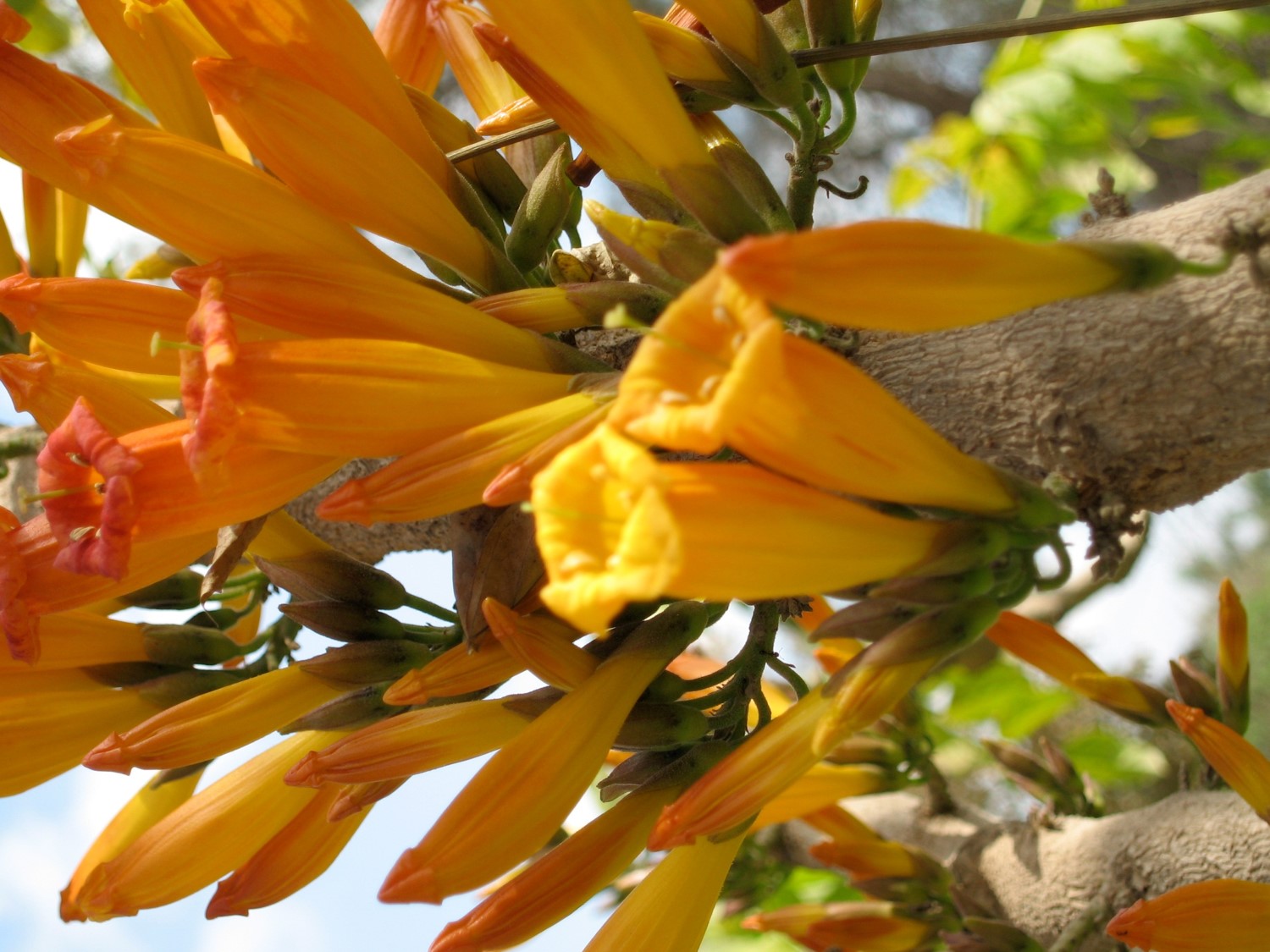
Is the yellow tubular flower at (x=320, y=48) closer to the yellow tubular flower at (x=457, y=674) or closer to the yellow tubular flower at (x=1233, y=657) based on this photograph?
the yellow tubular flower at (x=457, y=674)

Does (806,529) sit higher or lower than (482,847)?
higher

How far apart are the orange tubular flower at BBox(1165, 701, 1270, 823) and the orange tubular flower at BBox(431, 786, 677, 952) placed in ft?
1.74

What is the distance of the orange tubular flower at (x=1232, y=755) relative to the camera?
99cm

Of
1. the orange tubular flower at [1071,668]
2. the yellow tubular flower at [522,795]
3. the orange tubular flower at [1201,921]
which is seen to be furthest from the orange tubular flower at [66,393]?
the orange tubular flower at [1201,921]

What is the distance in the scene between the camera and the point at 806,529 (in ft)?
1.66

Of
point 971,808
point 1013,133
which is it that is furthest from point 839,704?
point 1013,133

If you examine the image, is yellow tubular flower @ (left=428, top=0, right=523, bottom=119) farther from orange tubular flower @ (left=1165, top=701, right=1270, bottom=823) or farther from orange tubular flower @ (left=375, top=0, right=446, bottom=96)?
orange tubular flower @ (left=1165, top=701, right=1270, bottom=823)

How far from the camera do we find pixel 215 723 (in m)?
0.81

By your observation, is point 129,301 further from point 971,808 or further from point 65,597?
point 971,808

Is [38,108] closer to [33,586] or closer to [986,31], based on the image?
[33,586]

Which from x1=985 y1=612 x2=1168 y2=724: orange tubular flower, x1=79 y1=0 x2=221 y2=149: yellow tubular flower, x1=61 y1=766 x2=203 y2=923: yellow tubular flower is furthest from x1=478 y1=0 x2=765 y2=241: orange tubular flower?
x1=61 y1=766 x2=203 y2=923: yellow tubular flower

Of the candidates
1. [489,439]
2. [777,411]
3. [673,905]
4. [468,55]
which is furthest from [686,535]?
[468,55]

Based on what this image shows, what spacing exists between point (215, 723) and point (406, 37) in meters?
0.59

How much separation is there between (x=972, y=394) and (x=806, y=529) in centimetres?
28
